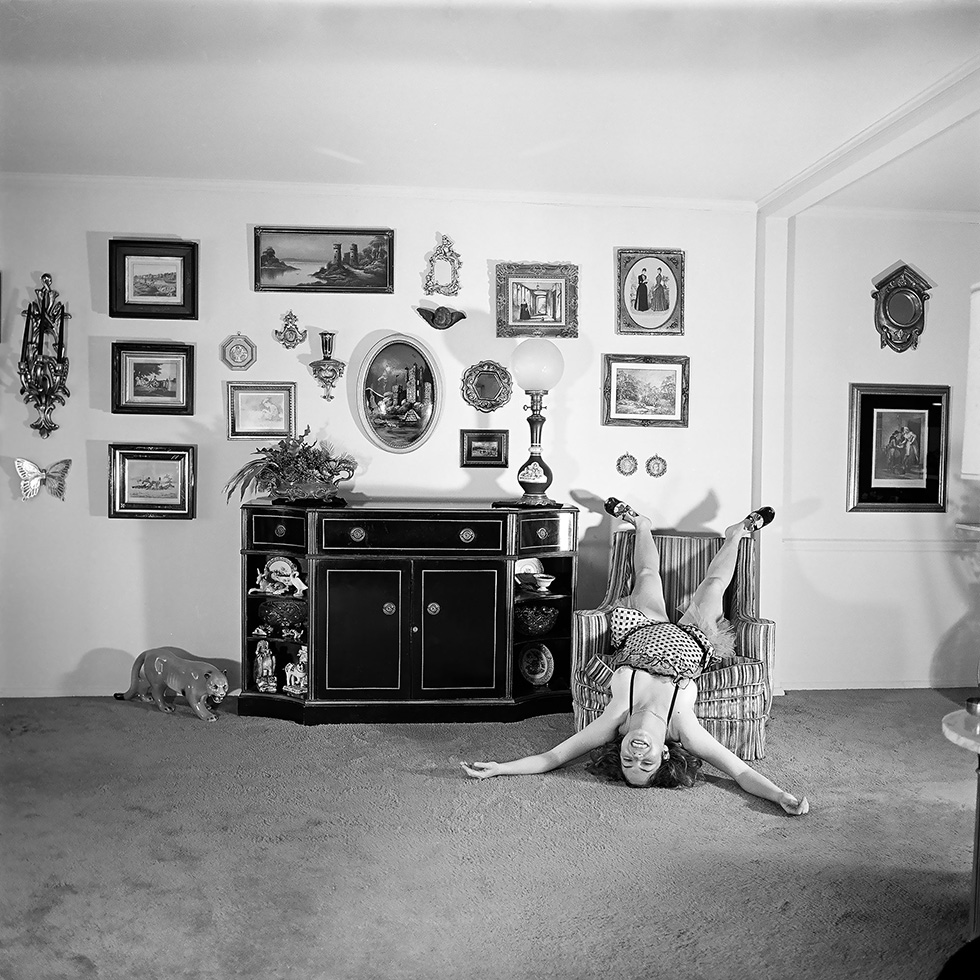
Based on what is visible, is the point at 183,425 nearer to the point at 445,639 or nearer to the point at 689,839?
the point at 445,639

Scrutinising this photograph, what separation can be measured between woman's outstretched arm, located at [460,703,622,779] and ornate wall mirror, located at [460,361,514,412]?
1.88 meters

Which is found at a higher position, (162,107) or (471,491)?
(162,107)

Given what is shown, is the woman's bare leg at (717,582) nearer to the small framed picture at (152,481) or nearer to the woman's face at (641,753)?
the woman's face at (641,753)

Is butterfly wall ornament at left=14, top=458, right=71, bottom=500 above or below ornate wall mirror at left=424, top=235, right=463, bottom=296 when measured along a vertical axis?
below

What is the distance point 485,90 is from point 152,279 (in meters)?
2.20

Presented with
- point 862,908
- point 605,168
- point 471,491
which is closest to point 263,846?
point 862,908

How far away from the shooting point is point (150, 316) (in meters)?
4.74

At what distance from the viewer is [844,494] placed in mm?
5180

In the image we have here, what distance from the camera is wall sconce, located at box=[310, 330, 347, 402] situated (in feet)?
15.7

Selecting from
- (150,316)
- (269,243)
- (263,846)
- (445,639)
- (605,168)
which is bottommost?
(263,846)

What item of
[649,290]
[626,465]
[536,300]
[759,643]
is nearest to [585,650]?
[759,643]

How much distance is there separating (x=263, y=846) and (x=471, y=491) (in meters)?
2.34

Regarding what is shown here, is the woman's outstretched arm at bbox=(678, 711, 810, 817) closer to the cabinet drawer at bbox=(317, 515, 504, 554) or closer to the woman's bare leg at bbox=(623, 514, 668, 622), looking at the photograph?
the woman's bare leg at bbox=(623, 514, 668, 622)

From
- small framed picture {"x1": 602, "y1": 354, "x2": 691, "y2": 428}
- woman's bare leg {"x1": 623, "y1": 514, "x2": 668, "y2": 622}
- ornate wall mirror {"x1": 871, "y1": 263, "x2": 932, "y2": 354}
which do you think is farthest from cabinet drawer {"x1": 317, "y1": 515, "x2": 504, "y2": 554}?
ornate wall mirror {"x1": 871, "y1": 263, "x2": 932, "y2": 354}
